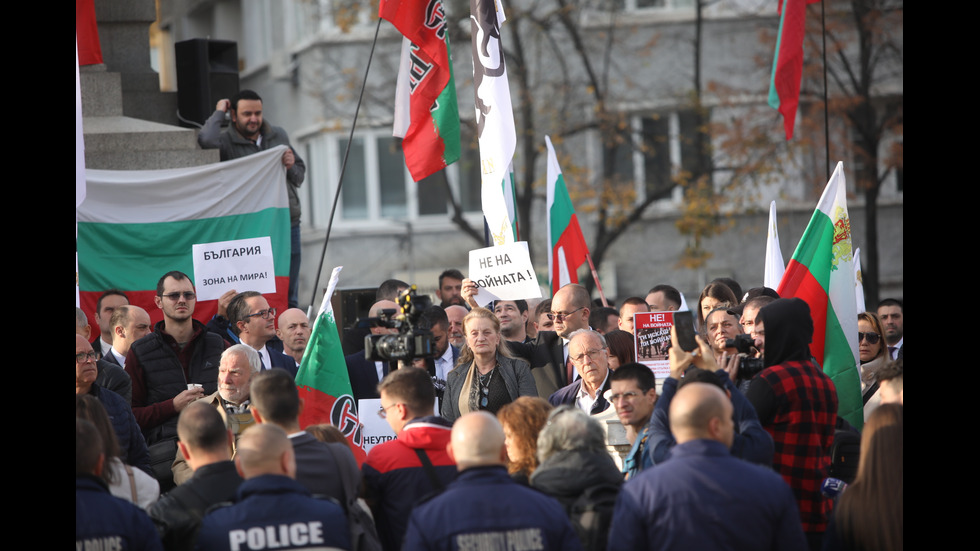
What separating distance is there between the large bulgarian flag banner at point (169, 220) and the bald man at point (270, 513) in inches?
227

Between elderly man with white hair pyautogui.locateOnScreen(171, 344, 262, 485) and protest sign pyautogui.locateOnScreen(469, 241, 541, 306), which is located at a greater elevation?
protest sign pyautogui.locateOnScreen(469, 241, 541, 306)

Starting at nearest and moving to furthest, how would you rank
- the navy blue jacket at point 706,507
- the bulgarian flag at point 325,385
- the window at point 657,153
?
the navy blue jacket at point 706,507, the bulgarian flag at point 325,385, the window at point 657,153

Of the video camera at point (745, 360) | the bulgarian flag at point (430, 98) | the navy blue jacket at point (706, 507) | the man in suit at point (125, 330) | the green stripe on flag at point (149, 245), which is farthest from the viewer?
the green stripe on flag at point (149, 245)

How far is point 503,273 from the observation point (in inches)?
347

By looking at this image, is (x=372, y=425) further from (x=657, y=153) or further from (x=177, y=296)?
(x=657, y=153)

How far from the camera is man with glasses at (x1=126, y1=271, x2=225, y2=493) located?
752 cm

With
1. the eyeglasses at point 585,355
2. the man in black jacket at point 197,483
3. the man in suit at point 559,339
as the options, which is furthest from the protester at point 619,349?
the man in black jacket at point 197,483

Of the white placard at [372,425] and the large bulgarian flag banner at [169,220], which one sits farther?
the large bulgarian flag banner at [169,220]

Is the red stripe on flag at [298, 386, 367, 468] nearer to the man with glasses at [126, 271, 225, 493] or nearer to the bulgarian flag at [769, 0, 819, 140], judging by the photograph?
the man with glasses at [126, 271, 225, 493]

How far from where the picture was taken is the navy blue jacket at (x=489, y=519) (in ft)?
15.2

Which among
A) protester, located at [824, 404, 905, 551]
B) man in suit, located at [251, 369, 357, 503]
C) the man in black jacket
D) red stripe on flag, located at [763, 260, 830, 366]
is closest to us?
protester, located at [824, 404, 905, 551]

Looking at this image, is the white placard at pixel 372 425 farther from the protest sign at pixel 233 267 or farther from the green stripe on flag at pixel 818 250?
the green stripe on flag at pixel 818 250

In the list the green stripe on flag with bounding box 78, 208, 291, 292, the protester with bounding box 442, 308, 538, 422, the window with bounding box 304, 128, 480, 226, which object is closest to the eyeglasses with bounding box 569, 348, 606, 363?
the protester with bounding box 442, 308, 538, 422

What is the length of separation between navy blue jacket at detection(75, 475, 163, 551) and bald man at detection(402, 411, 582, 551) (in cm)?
101
